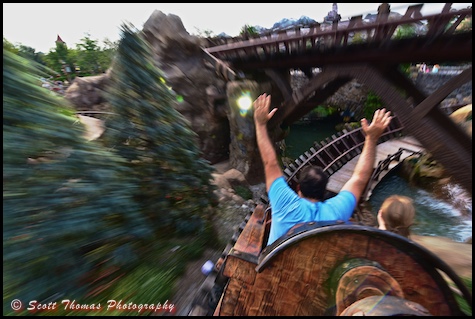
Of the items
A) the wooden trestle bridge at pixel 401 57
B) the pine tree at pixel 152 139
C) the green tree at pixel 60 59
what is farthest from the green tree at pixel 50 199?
the green tree at pixel 60 59

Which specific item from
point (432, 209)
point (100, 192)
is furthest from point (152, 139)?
point (432, 209)

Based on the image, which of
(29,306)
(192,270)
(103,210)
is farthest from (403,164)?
(29,306)

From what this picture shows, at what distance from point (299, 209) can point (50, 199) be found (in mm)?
3170

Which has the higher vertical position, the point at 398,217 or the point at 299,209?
the point at 299,209

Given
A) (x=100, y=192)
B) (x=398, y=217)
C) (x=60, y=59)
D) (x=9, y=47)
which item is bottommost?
(x=398, y=217)

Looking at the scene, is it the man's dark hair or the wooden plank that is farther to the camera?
the wooden plank

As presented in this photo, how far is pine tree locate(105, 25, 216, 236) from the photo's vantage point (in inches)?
167

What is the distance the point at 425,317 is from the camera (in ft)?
2.11

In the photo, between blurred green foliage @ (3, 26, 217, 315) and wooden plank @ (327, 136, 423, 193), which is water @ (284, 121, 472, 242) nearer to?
wooden plank @ (327, 136, 423, 193)

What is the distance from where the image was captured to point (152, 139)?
4.55 m

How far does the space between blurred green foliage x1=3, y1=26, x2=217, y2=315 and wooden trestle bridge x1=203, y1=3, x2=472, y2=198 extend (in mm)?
2860

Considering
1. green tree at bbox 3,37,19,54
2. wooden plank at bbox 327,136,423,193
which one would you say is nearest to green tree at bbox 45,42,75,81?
green tree at bbox 3,37,19,54

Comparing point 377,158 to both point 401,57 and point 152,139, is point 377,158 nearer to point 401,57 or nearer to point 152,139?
point 401,57

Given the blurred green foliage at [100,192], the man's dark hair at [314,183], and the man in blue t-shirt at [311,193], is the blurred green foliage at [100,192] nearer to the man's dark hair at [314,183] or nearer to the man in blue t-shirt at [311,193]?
the man in blue t-shirt at [311,193]
